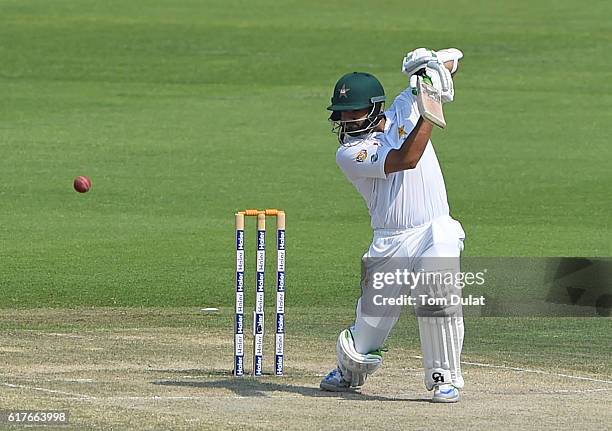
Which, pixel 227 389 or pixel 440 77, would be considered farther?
pixel 227 389

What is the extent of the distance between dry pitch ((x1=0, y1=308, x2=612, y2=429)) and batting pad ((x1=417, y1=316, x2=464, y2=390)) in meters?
0.15

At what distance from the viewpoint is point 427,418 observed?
25.0ft

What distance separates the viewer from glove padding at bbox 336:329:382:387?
327 inches

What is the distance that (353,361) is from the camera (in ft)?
27.2

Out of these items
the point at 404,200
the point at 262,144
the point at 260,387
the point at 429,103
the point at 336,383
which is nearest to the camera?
the point at 429,103

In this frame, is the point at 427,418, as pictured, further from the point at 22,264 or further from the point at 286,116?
the point at 286,116

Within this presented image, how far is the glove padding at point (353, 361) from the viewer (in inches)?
327

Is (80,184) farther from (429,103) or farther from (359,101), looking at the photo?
(429,103)

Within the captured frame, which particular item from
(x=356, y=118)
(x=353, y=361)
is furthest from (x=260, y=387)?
(x=356, y=118)

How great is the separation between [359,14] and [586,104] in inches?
492

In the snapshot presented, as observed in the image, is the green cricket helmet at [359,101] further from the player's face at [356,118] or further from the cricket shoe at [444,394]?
the cricket shoe at [444,394]

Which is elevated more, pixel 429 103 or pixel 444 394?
pixel 429 103

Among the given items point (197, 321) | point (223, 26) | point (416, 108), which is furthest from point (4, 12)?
point (416, 108)

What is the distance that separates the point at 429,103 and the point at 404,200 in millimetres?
599
